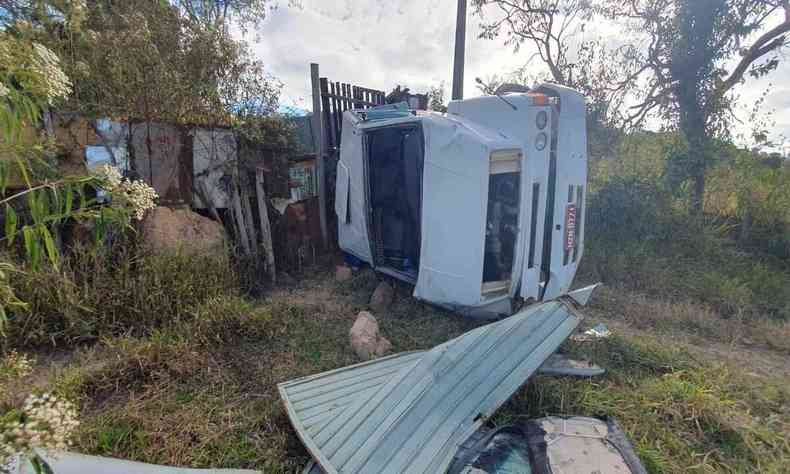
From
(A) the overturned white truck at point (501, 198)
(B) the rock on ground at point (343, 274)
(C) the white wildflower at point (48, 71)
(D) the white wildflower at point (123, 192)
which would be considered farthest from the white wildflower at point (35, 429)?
(B) the rock on ground at point (343, 274)

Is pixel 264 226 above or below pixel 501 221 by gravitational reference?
below

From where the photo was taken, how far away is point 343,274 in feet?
15.1

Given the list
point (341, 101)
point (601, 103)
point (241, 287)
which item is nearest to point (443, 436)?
point (241, 287)

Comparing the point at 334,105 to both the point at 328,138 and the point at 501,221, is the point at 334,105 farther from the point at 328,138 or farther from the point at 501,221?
the point at 501,221

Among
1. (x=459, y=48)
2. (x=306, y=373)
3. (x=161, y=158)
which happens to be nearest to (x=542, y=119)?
(x=306, y=373)

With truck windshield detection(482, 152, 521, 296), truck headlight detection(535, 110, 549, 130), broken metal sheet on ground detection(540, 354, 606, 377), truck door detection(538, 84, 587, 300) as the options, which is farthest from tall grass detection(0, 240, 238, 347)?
truck headlight detection(535, 110, 549, 130)

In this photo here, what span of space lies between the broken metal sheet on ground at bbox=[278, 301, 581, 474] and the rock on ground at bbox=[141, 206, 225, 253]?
1.97m

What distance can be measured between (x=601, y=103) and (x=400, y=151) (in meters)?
5.07

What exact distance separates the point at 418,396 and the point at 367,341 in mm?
870

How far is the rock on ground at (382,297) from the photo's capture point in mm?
3896

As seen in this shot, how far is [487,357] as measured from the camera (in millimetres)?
2533

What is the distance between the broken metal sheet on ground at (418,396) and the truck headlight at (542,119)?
1533 millimetres

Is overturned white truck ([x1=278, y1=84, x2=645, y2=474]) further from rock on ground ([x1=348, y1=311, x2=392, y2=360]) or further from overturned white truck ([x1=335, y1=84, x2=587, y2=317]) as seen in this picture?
rock on ground ([x1=348, y1=311, x2=392, y2=360])

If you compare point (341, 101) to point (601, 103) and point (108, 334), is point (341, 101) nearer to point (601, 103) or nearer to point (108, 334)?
point (108, 334)
